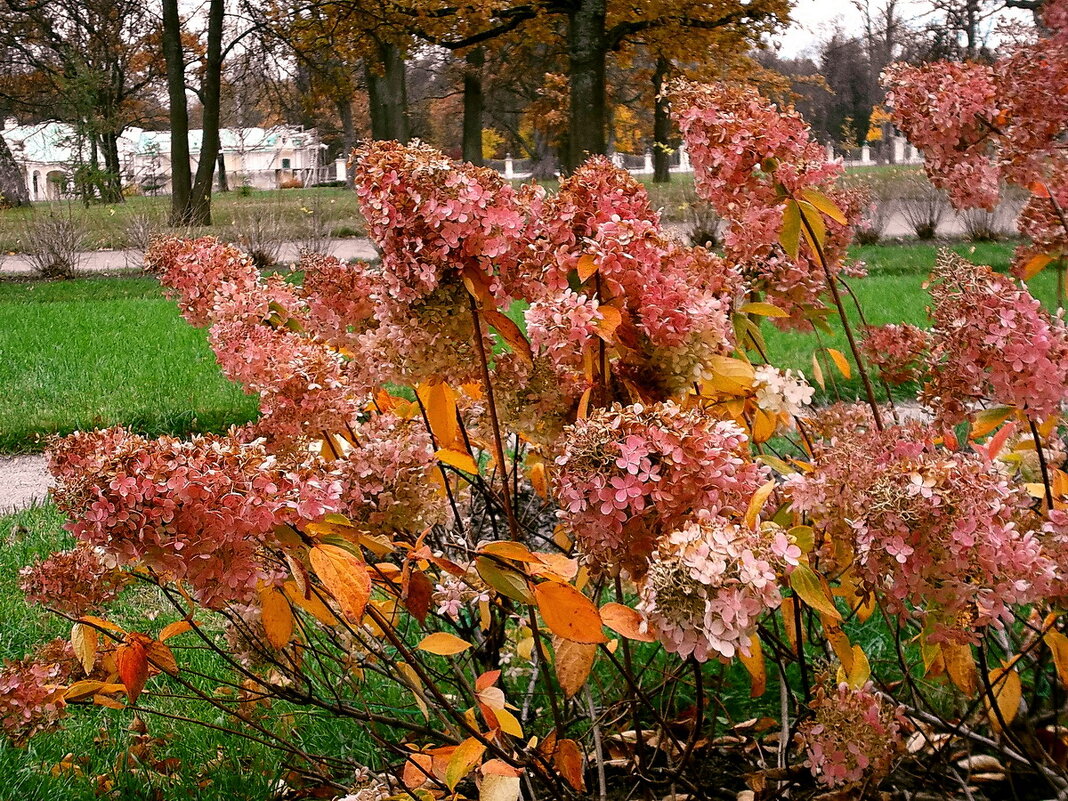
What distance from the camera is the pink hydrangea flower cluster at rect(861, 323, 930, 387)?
7.47 ft

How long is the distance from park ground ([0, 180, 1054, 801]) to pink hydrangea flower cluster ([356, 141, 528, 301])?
611 millimetres

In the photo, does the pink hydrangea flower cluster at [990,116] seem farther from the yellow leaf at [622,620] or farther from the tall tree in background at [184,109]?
the tall tree in background at [184,109]

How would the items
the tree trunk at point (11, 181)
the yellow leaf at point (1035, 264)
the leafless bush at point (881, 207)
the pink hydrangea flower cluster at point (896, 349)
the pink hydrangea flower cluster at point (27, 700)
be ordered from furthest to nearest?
the tree trunk at point (11, 181)
the leafless bush at point (881, 207)
the pink hydrangea flower cluster at point (896, 349)
the yellow leaf at point (1035, 264)
the pink hydrangea flower cluster at point (27, 700)

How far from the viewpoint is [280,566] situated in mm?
1350

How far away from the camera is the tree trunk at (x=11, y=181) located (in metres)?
22.8

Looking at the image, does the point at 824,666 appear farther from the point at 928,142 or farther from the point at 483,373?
the point at 928,142

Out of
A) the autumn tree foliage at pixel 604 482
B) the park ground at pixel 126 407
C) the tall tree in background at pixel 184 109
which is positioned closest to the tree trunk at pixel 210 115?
the tall tree in background at pixel 184 109

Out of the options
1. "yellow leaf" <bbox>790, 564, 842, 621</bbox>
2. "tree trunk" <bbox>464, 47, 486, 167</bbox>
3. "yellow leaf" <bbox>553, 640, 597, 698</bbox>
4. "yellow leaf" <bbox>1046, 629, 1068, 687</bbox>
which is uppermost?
"tree trunk" <bbox>464, 47, 486, 167</bbox>

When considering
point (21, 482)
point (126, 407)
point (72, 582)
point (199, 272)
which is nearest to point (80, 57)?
point (126, 407)

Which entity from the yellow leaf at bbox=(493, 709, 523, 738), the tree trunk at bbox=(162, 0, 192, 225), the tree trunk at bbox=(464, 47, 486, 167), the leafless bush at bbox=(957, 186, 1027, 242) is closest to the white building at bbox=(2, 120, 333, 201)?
the tree trunk at bbox=(162, 0, 192, 225)

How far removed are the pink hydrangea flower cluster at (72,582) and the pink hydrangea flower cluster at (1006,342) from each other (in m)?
1.46

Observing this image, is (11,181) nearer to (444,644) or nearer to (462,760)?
(444,644)

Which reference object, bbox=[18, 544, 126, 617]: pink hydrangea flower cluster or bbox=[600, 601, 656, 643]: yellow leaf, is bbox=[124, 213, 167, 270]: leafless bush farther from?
bbox=[600, 601, 656, 643]: yellow leaf

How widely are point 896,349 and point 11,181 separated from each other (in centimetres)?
2637
